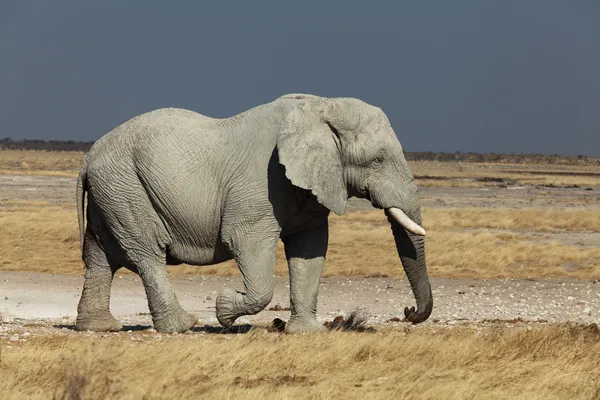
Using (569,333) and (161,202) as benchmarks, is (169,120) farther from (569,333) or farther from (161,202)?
(569,333)

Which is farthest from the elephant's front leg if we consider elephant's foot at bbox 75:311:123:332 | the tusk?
elephant's foot at bbox 75:311:123:332

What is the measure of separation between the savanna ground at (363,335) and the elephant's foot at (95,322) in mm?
394

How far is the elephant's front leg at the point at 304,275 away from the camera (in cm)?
1356

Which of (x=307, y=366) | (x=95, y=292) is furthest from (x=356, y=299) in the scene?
(x=307, y=366)

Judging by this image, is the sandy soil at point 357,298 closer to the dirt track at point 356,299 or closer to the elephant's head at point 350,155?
the dirt track at point 356,299

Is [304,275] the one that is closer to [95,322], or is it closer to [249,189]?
[249,189]

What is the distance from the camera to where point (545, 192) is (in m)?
63.3

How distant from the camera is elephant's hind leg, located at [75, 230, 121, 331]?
14477mm

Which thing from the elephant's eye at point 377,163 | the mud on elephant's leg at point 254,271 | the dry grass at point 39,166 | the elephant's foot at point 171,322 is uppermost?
the elephant's eye at point 377,163

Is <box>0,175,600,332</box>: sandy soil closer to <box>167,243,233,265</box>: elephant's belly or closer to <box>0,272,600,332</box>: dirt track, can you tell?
<box>0,272,600,332</box>: dirt track

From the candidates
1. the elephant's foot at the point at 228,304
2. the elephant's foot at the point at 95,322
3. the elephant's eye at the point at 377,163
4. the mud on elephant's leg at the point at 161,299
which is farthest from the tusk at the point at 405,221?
the elephant's foot at the point at 95,322

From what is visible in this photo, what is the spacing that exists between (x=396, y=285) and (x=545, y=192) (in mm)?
42289

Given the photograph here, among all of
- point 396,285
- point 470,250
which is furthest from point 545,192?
point 396,285

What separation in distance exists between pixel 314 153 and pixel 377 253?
14752 millimetres
